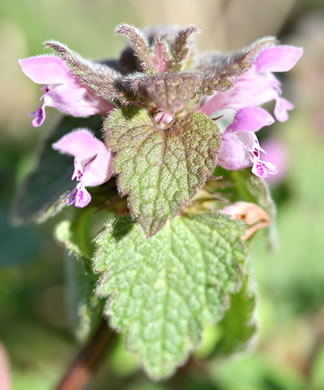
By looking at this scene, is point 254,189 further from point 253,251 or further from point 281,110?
point 253,251

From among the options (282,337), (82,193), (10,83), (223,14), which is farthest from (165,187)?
(223,14)

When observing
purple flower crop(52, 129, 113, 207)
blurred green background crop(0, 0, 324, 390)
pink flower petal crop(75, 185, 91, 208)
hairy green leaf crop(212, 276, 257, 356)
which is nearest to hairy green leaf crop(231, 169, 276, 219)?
hairy green leaf crop(212, 276, 257, 356)

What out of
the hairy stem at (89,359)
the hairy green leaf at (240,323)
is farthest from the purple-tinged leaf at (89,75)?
the hairy stem at (89,359)

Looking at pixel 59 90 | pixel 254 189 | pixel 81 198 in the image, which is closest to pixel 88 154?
pixel 81 198

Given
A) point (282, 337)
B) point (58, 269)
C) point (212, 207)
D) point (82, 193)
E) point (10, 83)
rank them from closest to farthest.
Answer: point (82, 193) < point (212, 207) < point (282, 337) < point (58, 269) < point (10, 83)

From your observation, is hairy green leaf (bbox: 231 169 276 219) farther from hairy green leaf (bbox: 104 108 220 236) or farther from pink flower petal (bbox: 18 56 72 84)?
pink flower petal (bbox: 18 56 72 84)

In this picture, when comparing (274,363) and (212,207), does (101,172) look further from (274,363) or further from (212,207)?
(274,363)
